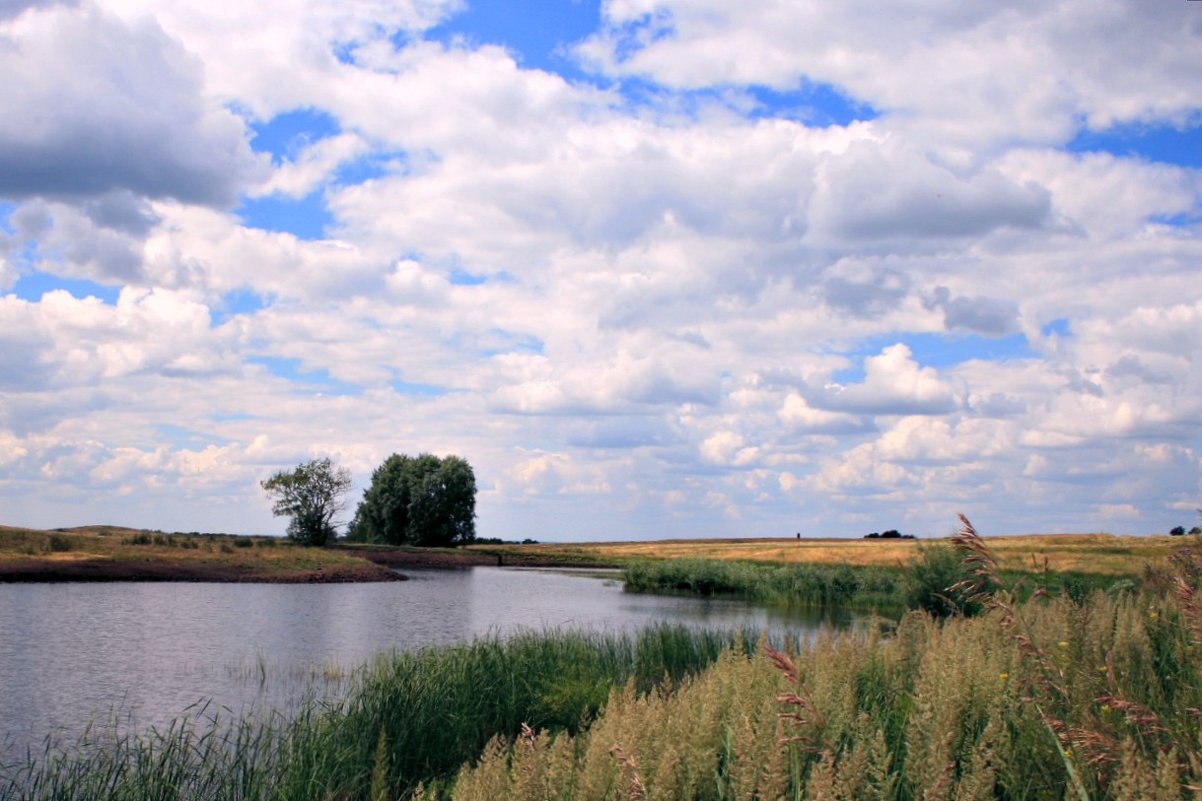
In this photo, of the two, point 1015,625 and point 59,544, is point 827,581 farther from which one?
point 1015,625

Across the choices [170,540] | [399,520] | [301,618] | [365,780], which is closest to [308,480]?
[399,520]

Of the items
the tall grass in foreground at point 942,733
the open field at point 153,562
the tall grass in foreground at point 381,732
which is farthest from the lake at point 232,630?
the tall grass in foreground at point 942,733

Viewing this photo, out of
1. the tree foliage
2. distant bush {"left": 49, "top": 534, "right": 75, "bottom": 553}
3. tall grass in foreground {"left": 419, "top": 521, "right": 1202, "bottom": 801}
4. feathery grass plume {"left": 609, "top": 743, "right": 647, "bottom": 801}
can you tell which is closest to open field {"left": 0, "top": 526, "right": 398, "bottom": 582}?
distant bush {"left": 49, "top": 534, "right": 75, "bottom": 553}

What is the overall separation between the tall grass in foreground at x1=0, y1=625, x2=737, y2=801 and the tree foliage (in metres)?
82.8

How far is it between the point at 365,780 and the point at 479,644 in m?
4.62

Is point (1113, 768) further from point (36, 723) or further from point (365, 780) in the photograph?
point (36, 723)

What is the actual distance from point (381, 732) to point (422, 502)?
90.3m

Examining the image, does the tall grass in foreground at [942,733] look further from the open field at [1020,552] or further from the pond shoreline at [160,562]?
the pond shoreline at [160,562]

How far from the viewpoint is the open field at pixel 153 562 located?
47.2 metres

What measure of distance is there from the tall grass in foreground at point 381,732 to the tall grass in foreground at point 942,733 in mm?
2331

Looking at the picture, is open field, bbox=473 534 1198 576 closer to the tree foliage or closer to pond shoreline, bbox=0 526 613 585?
the tree foliage

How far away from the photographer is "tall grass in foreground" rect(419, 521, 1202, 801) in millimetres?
3924

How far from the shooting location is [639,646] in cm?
1752

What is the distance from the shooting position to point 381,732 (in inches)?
413
